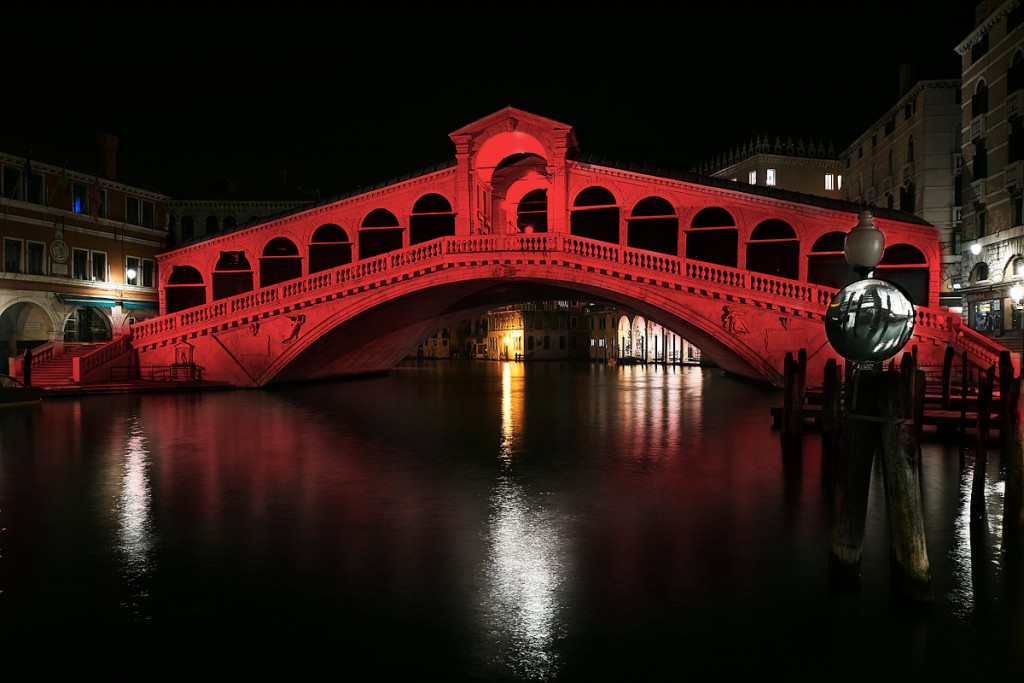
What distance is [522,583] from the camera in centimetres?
679

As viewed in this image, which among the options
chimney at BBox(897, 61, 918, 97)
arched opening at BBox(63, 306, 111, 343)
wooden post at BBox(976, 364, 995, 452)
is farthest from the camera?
chimney at BBox(897, 61, 918, 97)

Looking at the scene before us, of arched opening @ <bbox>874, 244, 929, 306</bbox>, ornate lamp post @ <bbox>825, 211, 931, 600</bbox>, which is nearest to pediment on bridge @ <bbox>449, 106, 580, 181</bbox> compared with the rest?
arched opening @ <bbox>874, 244, 929, 306</bbox>

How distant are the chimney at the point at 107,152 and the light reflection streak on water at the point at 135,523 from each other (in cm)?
3141

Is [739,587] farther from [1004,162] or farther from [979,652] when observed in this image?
[1004,162]

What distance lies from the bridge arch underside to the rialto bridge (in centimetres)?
7

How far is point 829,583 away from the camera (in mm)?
6816

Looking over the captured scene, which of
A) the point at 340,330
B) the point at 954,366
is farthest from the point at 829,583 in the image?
the point at 340,330

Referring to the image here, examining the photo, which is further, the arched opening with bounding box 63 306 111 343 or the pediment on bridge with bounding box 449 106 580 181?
the arched opening with bounding box 63 306 111 343

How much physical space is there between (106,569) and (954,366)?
84.9ft

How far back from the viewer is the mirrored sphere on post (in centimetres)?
685

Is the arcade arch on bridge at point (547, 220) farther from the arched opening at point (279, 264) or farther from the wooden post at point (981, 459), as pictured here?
the wooden post at point (981, 459)

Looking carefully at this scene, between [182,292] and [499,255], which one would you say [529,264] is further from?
[182,292]

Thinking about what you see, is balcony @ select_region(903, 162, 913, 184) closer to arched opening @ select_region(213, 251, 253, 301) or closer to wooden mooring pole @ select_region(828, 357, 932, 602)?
arched opening @ select_region(213, 251, 253, 301)

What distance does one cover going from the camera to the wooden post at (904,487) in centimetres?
633
